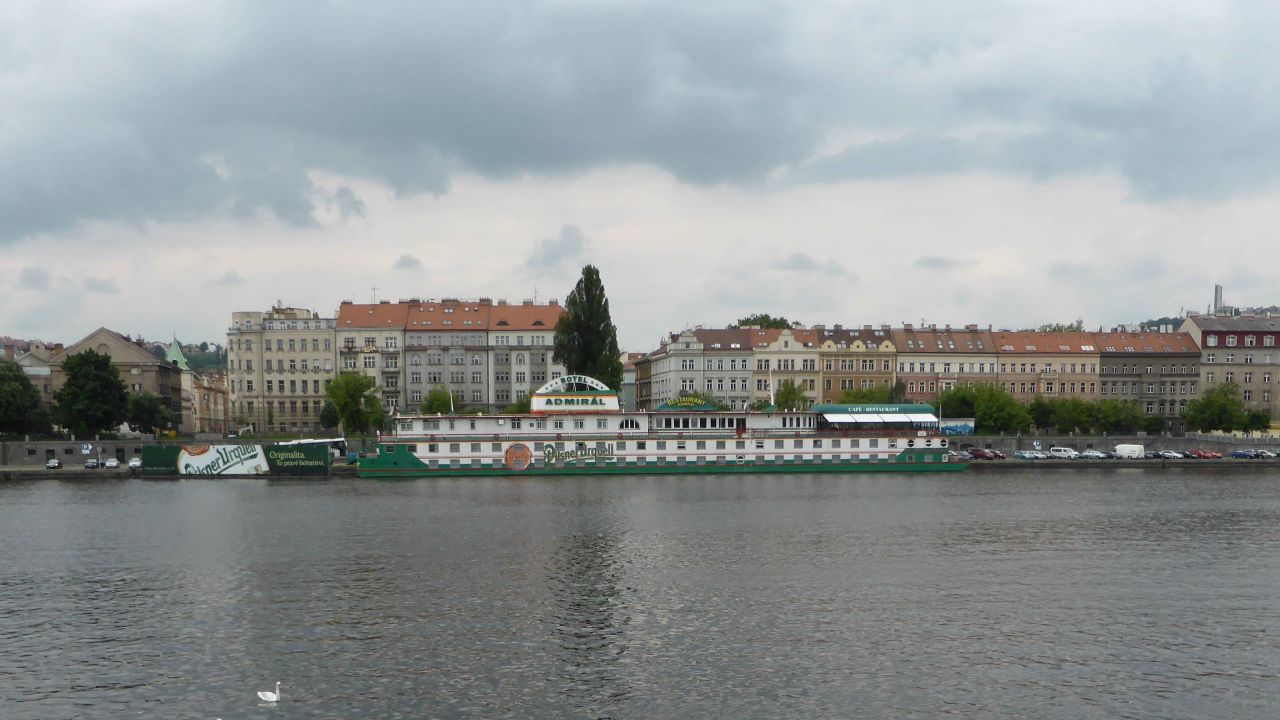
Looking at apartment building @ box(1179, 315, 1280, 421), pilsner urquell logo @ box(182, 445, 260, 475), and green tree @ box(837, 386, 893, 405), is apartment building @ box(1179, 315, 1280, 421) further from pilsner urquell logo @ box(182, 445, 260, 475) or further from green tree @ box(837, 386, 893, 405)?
pilsner urquell logo @ box(182, 445, 260, 475)

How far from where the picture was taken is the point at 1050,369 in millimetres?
146875

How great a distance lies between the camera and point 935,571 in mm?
41875

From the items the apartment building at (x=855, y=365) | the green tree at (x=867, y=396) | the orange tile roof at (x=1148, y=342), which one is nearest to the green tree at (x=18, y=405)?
the green tree at (x=867, y=396)

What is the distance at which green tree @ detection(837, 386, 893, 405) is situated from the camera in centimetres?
13175

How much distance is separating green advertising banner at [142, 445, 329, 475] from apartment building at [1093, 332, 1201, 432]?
341 feet

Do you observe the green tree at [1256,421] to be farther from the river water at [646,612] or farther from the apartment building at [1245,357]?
the river water at [646,612]

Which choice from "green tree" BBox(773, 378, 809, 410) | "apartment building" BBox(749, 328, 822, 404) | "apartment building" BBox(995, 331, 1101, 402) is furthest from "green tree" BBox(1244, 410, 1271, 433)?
"green tree" BBox(773, 378, 809, 410)

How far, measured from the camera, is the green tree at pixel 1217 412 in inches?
5108

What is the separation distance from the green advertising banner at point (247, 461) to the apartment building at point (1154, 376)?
341ft

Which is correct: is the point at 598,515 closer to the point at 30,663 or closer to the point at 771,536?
the point at 771,536

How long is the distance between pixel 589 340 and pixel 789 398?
30180 millimetres

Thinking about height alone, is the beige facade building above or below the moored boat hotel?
above

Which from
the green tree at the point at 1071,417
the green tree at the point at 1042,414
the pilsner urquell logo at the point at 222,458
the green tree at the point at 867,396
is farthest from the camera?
the green tree at the point at 867,396

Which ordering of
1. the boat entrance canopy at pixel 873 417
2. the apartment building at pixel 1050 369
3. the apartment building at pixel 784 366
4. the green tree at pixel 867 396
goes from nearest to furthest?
the boat entrance canopy at pixel 873 417, the green tree at pixel 867 396, the apartment building at pixel 784 366, the apartment building at pixel 1050 369
